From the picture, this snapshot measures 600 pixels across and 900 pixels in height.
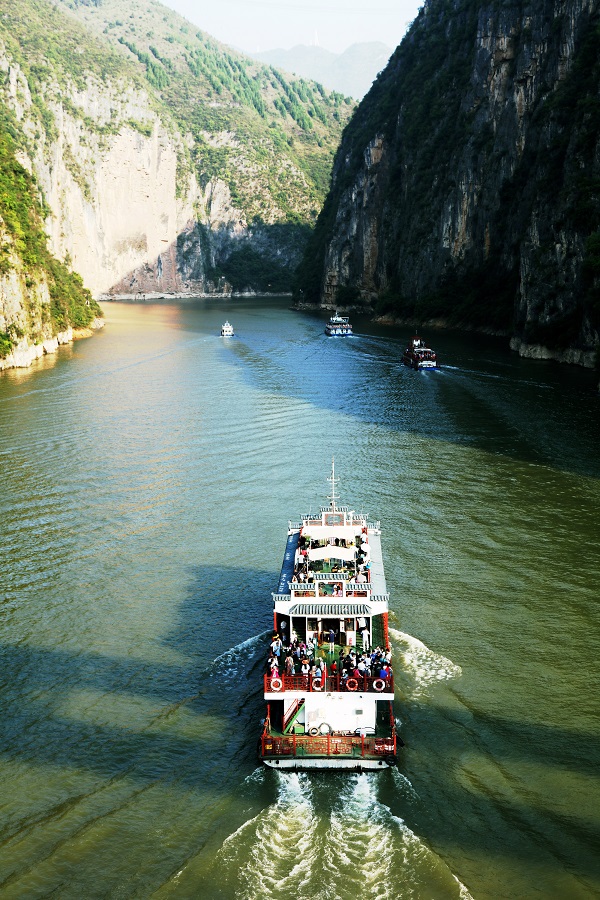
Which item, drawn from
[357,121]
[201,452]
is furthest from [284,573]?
[357,121]

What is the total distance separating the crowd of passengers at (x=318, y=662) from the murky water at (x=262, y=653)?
1.64 meters

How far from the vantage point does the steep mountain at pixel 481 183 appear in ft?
256

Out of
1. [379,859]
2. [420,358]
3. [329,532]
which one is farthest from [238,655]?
[420,358]

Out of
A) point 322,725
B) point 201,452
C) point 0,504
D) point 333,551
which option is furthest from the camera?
point 201,452

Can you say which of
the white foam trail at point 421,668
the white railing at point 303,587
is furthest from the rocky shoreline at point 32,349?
the white foam trail at point 421,668

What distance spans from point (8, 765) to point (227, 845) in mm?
6423

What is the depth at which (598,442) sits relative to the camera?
4997cm

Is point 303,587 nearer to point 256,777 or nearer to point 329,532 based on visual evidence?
point 329,532

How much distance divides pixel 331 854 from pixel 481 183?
109279 millimetres

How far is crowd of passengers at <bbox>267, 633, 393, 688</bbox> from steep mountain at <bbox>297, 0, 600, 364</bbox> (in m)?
50.8

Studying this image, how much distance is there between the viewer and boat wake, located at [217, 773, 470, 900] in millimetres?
17406

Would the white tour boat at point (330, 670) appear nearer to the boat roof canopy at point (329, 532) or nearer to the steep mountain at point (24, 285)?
the boat roof canopy at point (329, 532)

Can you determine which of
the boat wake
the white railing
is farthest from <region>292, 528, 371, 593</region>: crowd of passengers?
the boat wake

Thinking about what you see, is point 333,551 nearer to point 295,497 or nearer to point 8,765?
point 8,765
